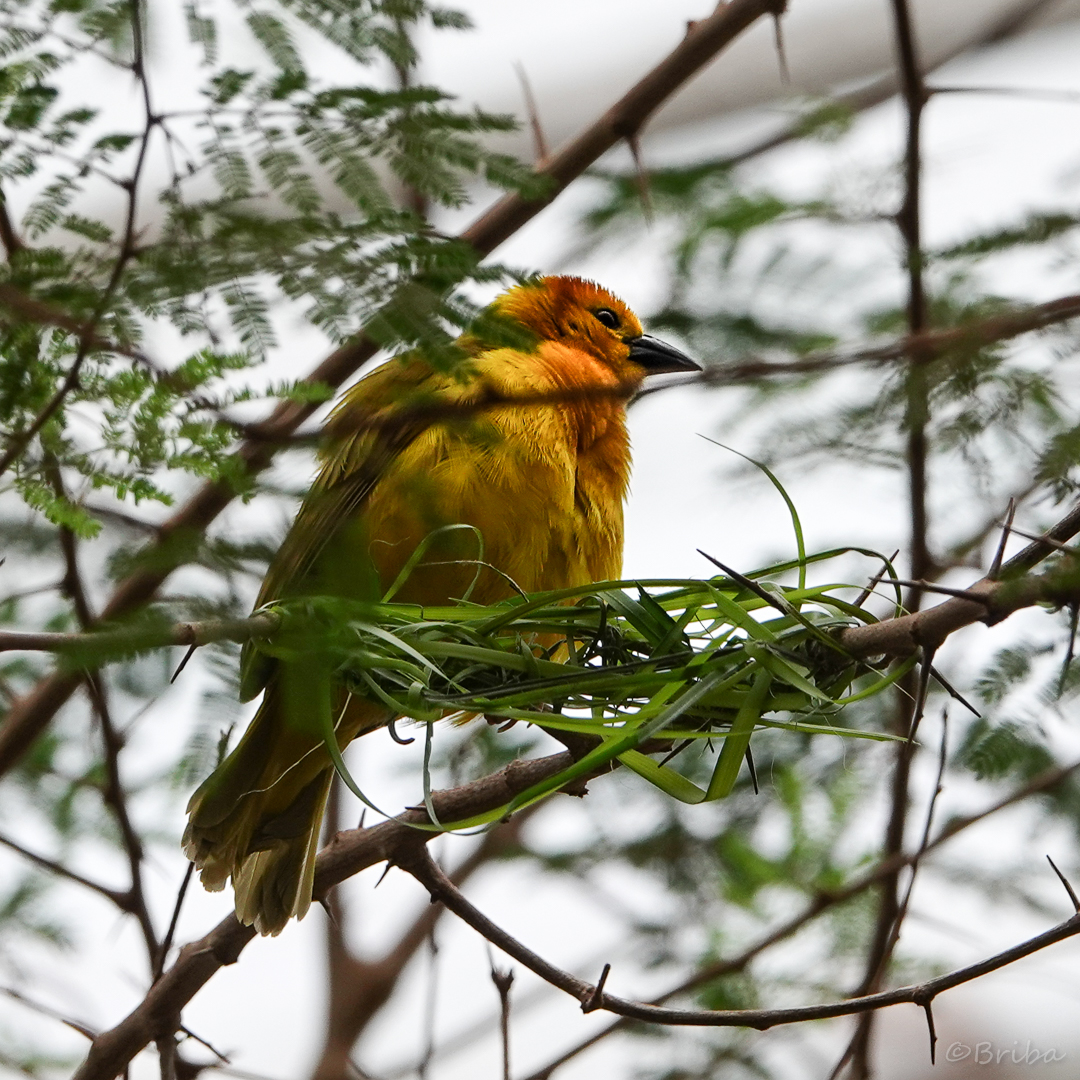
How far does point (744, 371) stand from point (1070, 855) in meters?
2.84

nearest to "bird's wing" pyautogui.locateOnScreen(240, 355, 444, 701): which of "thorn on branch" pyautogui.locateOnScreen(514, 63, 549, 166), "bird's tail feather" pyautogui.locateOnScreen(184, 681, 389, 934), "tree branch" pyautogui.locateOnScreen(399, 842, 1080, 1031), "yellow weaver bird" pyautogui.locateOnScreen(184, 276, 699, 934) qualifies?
"yellow weaver bird" pyautogui.locateOnScreen(184, 276, 699, 934)

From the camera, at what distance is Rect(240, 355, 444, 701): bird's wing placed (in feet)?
6.84

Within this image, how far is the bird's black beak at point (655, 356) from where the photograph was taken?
4.26 m

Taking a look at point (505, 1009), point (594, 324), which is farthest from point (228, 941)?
point (594, 324)

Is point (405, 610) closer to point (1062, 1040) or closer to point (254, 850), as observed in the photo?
point (254, 850)

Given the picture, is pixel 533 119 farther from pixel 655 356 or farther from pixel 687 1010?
pixel 687 1010

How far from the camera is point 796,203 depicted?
338cm

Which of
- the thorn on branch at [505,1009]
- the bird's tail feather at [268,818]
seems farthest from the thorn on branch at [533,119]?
the thorn on branch at [505,1009]

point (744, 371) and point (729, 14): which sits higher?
point (729, 14)

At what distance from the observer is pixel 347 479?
3.26 meters

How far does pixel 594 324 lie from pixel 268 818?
184cm

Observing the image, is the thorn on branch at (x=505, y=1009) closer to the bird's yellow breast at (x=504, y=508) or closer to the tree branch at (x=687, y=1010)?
the tree branch at (x=687, y=1010)

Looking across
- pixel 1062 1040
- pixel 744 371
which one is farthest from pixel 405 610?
pixel 1062 1040

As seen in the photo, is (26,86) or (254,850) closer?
(26,86)
